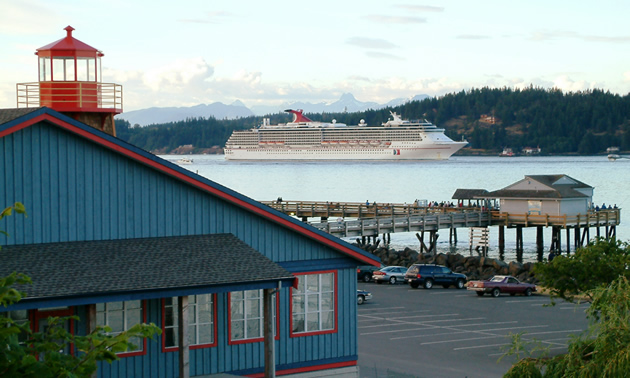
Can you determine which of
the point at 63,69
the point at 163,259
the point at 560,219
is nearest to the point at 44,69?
the point at 63,69

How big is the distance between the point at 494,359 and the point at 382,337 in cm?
373

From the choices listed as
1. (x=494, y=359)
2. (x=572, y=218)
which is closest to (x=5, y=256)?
(x=494, y=359)

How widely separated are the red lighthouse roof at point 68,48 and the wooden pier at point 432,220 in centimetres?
2419

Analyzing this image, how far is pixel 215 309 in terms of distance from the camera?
14.4 meters

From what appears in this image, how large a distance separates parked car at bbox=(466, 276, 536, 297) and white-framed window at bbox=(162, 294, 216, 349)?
20033mm

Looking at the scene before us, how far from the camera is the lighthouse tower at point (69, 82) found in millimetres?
18078

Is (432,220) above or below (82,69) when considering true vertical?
below

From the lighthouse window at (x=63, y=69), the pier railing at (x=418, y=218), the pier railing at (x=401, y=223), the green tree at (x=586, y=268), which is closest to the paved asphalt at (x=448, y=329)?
the green tree at (x=586, y=268)

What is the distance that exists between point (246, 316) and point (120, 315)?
227 cm

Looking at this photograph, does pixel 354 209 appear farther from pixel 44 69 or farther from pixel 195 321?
pixel 195 321

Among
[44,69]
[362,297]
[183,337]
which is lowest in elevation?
[362,297]

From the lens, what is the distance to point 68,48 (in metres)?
18.1

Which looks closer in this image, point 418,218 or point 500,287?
point 500,287

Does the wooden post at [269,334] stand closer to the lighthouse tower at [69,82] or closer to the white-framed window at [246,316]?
the white-framed window at [246,316]
